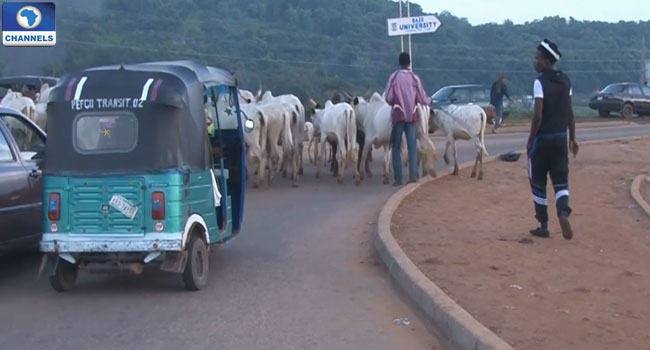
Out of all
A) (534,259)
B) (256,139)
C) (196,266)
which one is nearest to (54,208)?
(196,266)

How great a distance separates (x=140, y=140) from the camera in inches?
367

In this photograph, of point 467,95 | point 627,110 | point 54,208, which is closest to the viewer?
point 54,208

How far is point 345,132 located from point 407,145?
1210mm

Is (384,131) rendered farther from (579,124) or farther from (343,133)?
(579,124)

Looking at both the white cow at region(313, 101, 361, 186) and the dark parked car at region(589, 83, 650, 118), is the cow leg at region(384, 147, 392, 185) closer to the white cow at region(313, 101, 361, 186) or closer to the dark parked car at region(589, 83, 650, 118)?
the white cow at region(313, 101, 361, 186)

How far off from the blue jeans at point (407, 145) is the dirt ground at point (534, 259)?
51cm

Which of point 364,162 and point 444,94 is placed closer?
point 364,162

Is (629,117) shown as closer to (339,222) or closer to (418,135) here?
(418,135)

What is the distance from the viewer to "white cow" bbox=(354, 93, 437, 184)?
17.8 metres

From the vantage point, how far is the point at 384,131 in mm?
18250

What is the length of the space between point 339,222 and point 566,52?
1819 inches

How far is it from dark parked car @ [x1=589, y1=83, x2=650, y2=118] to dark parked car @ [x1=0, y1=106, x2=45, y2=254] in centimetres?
3482

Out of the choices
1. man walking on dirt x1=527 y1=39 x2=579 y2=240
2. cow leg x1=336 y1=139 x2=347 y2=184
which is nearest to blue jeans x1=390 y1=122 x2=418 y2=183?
cow leg x1=336 y1=139 x2=347 y2=184

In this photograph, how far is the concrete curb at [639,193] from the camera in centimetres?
1481
